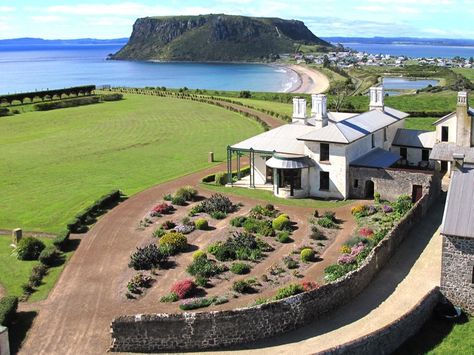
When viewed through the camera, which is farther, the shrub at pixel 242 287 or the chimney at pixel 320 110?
the chimney at pixel 320 110

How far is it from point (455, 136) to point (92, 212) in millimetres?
29990

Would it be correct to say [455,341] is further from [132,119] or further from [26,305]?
[132,119]

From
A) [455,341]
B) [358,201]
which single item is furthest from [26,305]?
[358,201]

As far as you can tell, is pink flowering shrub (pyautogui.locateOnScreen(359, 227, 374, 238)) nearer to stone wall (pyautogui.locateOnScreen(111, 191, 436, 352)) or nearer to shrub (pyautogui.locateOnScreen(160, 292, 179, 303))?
stone wall (pyautogui.locateOnScreen(111, 191, 436, 352))

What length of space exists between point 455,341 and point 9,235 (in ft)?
90.9

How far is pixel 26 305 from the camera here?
1092 inches

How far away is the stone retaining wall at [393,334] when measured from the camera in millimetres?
21609

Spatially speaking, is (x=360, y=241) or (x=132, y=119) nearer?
(x=360, y=241)

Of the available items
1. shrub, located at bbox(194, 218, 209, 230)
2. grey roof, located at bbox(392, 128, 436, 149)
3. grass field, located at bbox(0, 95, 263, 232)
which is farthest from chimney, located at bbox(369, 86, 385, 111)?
shrub, located at bbox(194, 218, 209, 230)

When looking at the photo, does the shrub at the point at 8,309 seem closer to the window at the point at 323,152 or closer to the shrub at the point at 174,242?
the shrub at the point at 174,242

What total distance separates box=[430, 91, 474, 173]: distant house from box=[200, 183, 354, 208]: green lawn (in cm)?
1039

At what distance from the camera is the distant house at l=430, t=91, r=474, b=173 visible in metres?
45.6

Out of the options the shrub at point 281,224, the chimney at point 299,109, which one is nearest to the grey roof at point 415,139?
the chimney at point 299,109

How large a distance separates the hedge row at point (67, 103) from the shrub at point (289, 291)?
274 ft
